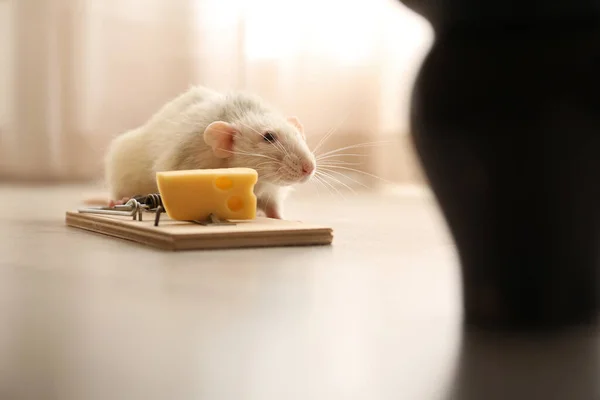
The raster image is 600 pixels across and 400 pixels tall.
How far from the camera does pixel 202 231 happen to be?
128cm

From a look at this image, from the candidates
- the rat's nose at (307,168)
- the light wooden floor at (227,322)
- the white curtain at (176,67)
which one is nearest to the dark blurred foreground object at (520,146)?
the light wooden floor at (227,322)

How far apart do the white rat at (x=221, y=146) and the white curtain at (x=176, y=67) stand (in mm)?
1886

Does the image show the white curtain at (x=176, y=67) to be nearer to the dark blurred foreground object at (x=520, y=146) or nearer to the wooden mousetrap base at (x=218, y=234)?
the wooden mousetrap base at (x=218, y=234)

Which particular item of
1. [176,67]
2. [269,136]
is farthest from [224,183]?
[176,67]

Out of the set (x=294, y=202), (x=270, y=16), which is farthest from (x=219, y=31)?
(x=294, y=202)

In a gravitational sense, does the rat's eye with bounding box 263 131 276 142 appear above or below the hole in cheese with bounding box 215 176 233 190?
above

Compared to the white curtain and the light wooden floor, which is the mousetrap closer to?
the light wooden floor

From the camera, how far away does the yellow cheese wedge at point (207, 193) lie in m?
1.35

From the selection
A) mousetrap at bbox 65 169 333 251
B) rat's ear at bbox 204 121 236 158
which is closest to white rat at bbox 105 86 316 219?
rat's ear at bbox 204 121 236 158

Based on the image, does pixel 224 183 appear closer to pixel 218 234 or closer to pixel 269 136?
pixel 218 234

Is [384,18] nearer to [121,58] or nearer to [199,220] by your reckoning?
[121,58]

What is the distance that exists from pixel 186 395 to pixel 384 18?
331cm

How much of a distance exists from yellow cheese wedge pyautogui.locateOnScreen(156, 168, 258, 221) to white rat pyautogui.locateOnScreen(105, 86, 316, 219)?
0.17 meters

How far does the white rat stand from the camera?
5.17ft
